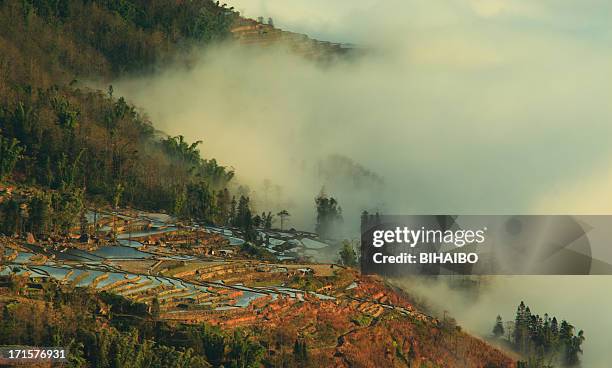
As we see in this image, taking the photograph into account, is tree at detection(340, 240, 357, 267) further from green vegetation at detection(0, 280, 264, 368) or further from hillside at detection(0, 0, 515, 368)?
green vegetation at detection(0, 280, 264, 368)

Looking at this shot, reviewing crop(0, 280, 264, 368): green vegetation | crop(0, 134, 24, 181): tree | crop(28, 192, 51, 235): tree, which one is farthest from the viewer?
crop(0, 134, 24, 181): tree

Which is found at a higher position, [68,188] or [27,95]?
[27,95]

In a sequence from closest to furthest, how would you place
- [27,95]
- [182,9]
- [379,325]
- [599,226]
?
[379,325], [27,95], [599,226], [182,9]

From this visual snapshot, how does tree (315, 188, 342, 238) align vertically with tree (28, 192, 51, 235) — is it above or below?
above

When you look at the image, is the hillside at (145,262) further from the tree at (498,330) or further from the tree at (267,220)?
the tree at (498,330)

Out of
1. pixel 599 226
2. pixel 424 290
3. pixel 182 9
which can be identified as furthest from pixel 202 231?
pixel 182 9

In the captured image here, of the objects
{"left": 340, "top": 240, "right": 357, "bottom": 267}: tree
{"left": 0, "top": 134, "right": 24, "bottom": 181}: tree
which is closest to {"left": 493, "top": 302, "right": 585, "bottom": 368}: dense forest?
{"left": 340, "top": 240, "right": 357, "bottom": 267}: tree

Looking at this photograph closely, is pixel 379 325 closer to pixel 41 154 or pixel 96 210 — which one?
pixel 96 210
